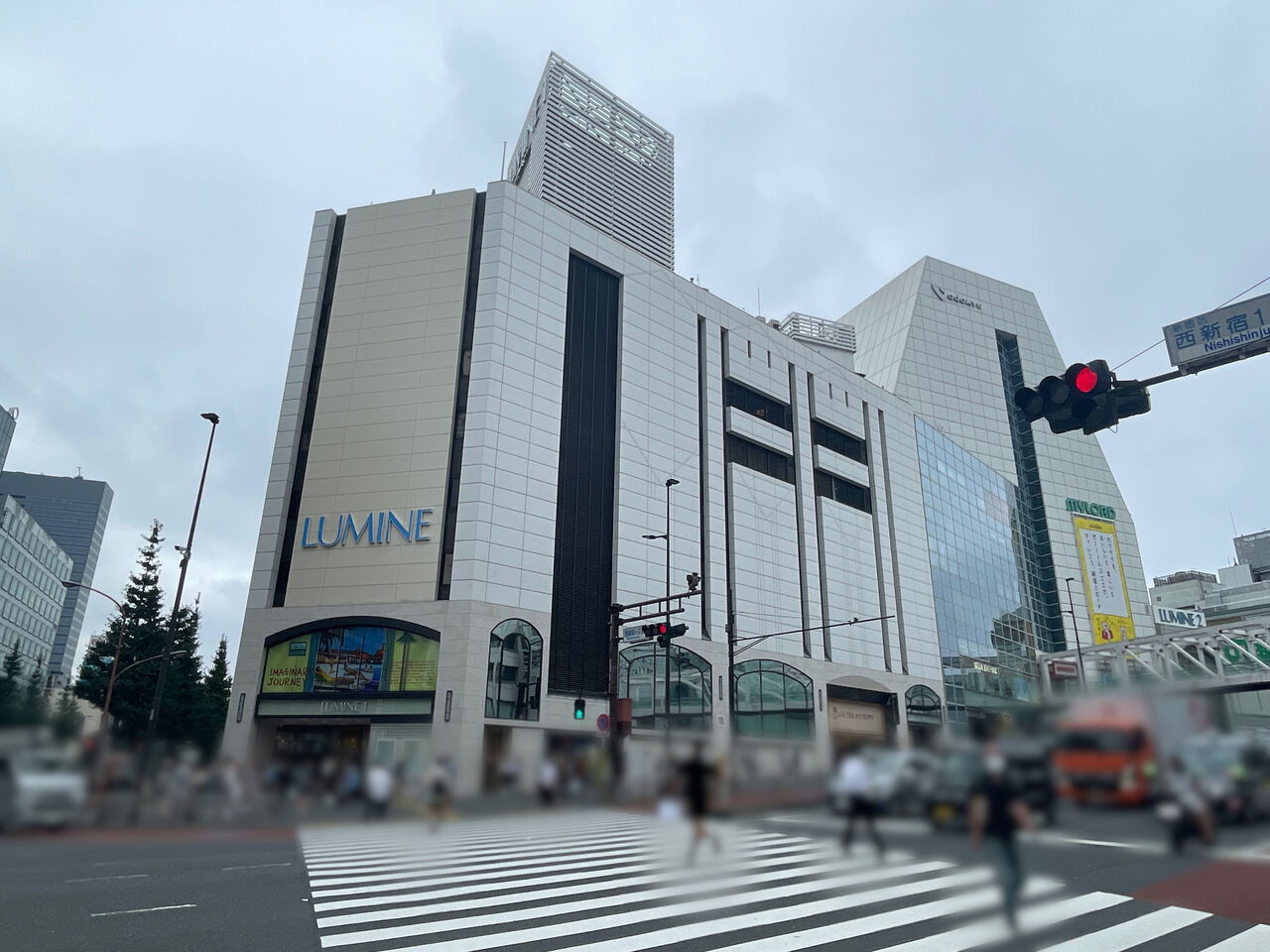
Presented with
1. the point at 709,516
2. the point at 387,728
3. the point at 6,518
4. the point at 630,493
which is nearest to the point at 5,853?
the point at 387,728

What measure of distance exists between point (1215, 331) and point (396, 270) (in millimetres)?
61629

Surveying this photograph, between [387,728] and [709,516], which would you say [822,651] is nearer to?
[709,516]

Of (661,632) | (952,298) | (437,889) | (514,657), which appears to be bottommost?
(437,889)

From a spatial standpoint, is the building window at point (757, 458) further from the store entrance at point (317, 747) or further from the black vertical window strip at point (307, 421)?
the store entrance at point (317, 747)

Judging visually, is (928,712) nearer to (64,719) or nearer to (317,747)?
(317,747)

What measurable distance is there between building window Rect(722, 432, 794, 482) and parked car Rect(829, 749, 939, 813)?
2750 inches

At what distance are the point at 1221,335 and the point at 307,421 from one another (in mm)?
58152

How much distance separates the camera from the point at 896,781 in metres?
1.41

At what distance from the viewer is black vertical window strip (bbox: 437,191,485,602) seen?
51.9m

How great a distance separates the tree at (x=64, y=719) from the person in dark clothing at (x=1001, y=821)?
73.0 inches

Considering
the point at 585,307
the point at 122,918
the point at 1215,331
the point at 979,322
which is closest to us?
the point at 1215,331

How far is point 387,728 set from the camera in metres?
2.13

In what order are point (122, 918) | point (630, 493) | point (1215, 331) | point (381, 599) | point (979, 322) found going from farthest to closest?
point (979, 322)
point (630, 493)
point (381, 599)
point (122, 918)
point (1215, 331)

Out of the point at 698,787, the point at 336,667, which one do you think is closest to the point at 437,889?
the point at 336,667
